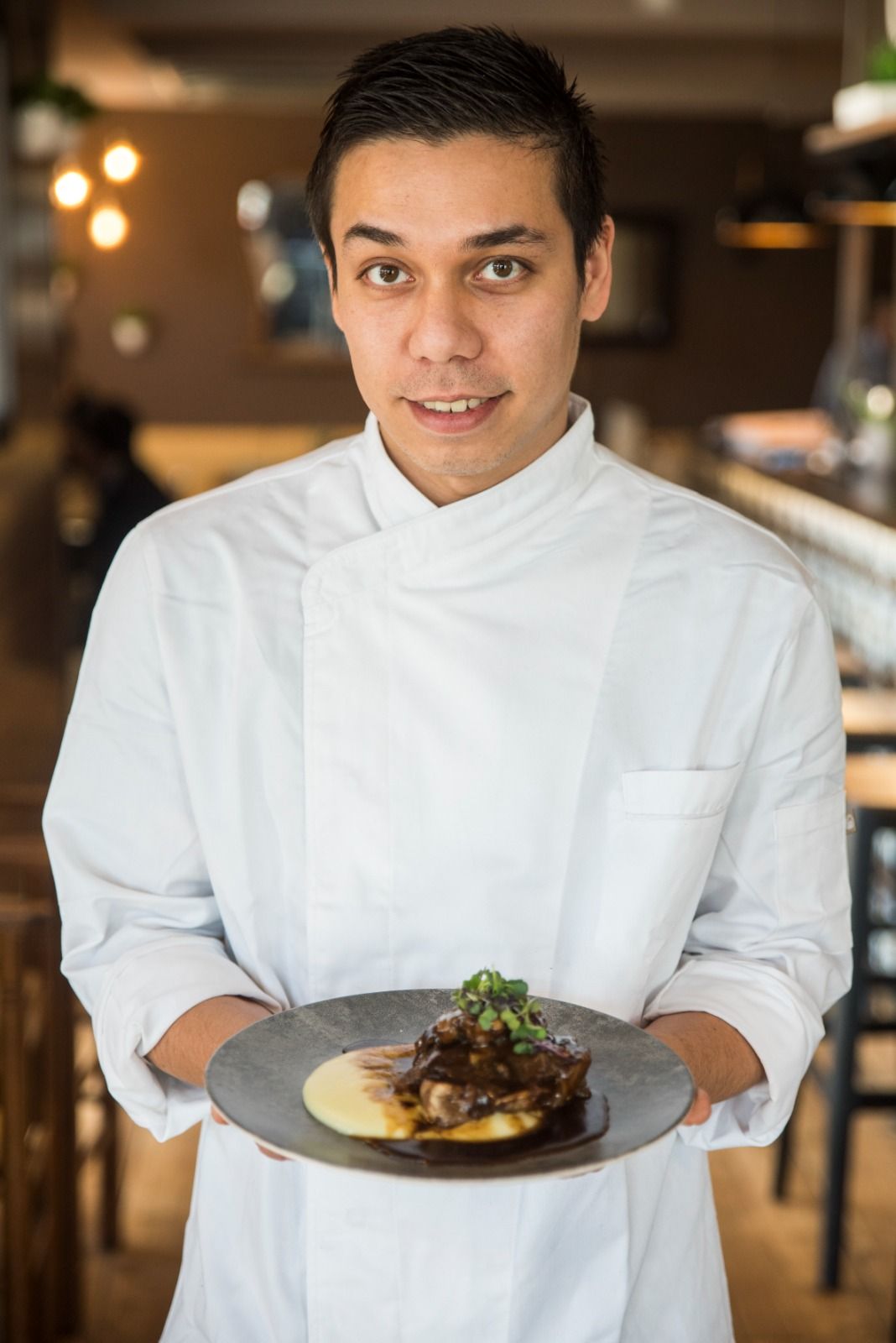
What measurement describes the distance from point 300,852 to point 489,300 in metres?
0.47

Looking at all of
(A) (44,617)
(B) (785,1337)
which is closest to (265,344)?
(A) (44,617)

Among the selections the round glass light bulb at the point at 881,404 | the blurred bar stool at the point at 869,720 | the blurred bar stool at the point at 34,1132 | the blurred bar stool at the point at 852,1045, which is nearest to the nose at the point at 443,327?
the blurred bar stool at the point at 34,1132

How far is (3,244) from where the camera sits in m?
4.36

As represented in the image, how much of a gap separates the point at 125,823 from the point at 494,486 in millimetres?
414

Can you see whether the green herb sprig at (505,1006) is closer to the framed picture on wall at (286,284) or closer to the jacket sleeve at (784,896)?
the jacket sleeve at (784,896)

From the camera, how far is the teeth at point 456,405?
1160 millimetres

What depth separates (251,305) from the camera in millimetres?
10242

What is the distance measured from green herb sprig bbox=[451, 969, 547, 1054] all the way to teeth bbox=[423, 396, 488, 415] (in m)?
0.43

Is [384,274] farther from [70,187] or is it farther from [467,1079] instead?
[70,187]

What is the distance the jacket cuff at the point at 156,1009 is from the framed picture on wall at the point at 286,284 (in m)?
9.33

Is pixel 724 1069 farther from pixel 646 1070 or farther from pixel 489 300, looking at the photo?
pixel 489 300

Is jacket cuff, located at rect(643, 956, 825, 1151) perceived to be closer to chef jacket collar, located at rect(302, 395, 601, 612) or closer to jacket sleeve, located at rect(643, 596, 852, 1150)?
jacket sleeve, located at rect(643, 596, 852, 1150)

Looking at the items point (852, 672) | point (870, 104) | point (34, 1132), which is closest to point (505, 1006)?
point (34, 1132)

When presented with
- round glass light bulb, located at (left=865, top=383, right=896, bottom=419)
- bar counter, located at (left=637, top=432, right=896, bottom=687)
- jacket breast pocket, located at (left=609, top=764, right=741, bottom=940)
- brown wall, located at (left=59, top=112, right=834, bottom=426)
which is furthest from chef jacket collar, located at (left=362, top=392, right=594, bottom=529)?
brown wall, located at (left=59, top=112, right=834, bottom=426)
